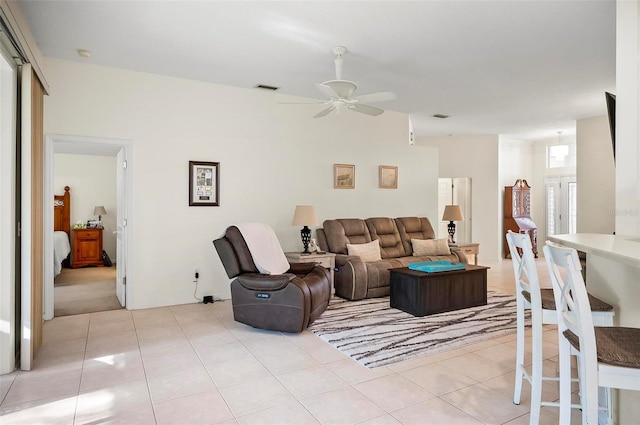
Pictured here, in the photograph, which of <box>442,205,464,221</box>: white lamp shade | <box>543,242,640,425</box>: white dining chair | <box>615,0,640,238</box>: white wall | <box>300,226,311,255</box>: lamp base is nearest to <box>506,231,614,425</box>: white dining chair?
<box>543,242,640,425</box>: white dining chair

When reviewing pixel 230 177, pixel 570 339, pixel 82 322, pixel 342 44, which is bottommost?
pixel 82 322

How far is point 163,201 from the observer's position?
4.74 metres

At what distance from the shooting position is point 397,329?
3.75 m

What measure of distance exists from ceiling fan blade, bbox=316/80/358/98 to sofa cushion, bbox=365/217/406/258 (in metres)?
2.50

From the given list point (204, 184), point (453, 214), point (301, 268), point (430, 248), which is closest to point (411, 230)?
point (430, 248)

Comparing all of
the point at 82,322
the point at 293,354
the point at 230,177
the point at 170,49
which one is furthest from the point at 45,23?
the point at 293,354

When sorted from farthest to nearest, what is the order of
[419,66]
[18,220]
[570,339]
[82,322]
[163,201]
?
→ [163,201], [419,66], [82,322], [18,220], [570,339]

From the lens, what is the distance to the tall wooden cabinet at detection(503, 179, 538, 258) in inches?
344

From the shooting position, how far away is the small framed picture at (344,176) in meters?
6.01

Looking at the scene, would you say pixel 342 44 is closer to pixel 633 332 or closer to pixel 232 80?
pixel 232 80

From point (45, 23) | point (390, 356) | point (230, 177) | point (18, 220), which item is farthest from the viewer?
point (230, 177)

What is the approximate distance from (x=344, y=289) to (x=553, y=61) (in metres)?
3.48

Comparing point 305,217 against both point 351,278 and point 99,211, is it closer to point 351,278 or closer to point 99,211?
point 351,278

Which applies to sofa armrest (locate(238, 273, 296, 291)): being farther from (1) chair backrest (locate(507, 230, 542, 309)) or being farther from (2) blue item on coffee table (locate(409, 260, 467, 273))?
(1) chair backrest (locate(507, 230, 542, 309))
